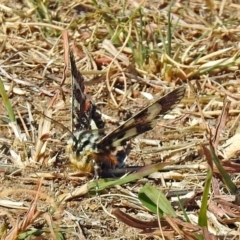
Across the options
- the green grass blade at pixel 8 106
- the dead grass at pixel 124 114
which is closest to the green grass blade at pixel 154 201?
the dead grass at pixel 124 114

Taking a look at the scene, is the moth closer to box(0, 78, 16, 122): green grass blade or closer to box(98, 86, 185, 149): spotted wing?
box(98, 86, 185, 149): spotted wing

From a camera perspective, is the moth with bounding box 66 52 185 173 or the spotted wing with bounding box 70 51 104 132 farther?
the spotted wing with bounding box 70 51 104 132

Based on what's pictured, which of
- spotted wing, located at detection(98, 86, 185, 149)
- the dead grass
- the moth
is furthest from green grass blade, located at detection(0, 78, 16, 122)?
spotted wing, located at detection(98, 86, 185, 149)

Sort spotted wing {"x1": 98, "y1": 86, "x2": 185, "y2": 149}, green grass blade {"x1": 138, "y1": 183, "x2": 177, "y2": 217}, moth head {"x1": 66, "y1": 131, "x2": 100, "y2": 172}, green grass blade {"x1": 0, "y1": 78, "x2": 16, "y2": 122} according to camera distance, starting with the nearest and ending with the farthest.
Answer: green grass blade {"x1": 138, "y1": 183, "x2": 177, "y2": 217}
spotted wing {"x1": 98, "y1": 86, "x2": 185, "y2": 149}
moth head {"x1": 66, "y1": 131, "x2": 100, "y2": 172}
green grass blade {"x1": 0, "y1": 78, "x2": 16, "y2": 122}

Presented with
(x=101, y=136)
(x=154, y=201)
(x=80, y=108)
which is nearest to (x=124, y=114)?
(x=80, y=108)

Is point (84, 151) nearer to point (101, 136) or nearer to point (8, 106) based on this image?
point (101, 136)

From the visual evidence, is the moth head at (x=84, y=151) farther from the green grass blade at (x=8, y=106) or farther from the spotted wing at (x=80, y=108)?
the green grass blade at (x=8, y=106)
